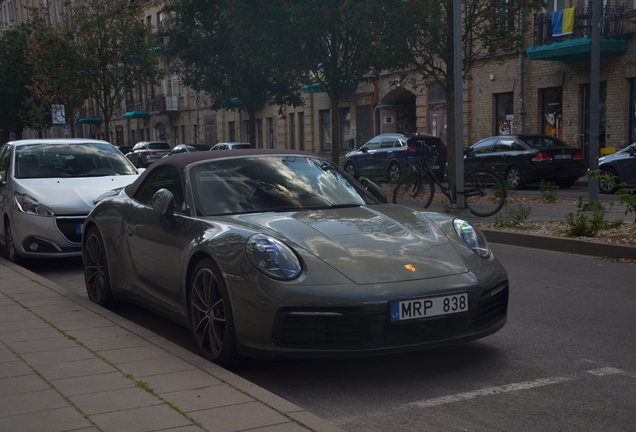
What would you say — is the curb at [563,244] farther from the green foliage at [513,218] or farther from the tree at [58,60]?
the tree at [58,60]

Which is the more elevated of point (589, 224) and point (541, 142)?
point (541, 142)

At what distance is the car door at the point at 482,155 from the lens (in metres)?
23.7

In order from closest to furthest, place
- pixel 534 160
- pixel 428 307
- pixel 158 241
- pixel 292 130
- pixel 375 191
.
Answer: pixel 428 307
pixel 158 241
pixel 375 191
pixel 534 160
pixel 292 130

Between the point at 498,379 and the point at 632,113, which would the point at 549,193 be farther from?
the point at 498,379

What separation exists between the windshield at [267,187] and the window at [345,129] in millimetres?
36273

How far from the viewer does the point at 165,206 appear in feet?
18.2

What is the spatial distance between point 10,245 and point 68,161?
4.28ft

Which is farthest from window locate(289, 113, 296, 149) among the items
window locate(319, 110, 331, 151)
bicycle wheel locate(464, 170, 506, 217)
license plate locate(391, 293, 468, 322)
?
license plate locate(391, 293, 468, 322)

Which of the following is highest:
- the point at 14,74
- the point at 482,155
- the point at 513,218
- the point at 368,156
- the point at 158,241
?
the point at 14,74

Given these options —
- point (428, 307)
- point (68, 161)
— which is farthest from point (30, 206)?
point (428, 307)

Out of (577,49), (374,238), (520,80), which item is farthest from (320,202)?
(520,80)

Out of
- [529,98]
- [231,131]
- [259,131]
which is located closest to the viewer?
[529,98]

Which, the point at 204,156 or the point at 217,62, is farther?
the point at 217,62

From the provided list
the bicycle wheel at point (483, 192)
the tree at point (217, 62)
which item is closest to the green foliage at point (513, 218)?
the bicycle wheel at point (483, 192)
